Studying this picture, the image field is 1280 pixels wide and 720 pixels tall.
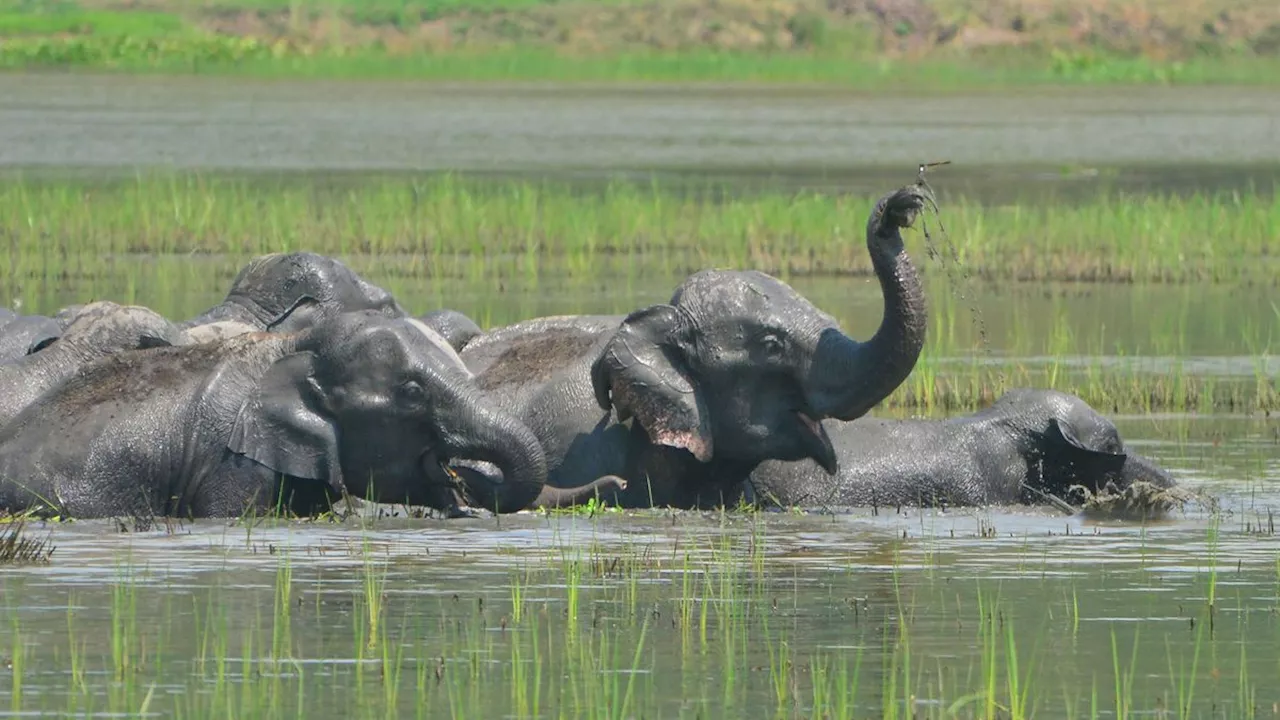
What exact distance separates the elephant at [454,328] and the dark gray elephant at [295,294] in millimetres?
184

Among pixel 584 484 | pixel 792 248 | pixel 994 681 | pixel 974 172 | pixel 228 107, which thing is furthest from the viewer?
pixel 228 107

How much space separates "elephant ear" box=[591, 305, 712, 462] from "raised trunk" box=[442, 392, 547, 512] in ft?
2.30

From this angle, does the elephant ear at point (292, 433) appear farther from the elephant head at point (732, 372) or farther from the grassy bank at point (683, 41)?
the grassy bank at point (683, 41)

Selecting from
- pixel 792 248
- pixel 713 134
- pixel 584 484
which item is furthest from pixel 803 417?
pixel 713 134

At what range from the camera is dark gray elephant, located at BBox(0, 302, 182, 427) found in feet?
42.1

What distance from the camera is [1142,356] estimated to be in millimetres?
18703

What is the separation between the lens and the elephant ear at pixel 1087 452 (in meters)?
13.0

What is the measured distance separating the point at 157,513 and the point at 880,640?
155 inches

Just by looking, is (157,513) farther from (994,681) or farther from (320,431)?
(994,681)

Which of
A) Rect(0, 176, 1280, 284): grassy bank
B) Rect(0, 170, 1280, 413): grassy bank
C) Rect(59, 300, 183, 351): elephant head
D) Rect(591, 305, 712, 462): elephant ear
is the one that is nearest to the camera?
Rect(591, 305, 712, 462): elephant ear

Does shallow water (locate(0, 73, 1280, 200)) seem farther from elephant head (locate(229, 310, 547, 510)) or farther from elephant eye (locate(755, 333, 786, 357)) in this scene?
elephant head (locate(229, 310, 547, 510))

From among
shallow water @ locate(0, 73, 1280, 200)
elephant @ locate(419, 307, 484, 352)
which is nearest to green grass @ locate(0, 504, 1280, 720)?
elephant @ locate(419, 307, 484, 352)

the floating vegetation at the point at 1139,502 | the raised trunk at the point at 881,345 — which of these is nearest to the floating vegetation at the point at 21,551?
→ the raised trunk at the point at 881,345

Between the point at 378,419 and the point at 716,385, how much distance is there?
1.44m
